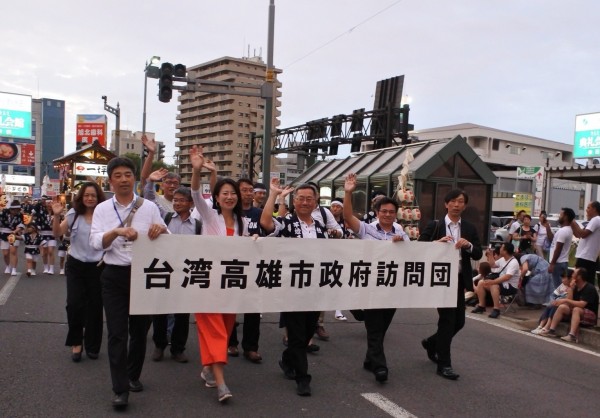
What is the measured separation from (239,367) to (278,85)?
97.6m

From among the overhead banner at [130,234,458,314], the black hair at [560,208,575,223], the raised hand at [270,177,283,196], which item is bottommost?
→ the overhead banner at [130,234,458,314]

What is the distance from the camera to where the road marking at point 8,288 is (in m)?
8.55

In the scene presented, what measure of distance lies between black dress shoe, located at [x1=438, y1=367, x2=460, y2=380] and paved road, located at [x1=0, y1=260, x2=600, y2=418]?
67mm

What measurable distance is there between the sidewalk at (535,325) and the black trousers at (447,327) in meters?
2.78

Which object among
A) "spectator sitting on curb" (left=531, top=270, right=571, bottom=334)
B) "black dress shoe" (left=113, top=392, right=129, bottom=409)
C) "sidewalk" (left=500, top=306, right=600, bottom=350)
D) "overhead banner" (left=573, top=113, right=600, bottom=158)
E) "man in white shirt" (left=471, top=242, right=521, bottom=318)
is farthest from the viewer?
"overhead banner" (left=573, top=113, right=600, bottom=158)

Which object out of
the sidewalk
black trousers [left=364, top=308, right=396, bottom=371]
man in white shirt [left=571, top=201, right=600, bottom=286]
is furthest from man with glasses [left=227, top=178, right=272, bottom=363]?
man in white shirt [left=571, top=201, right=600, bottom=286]

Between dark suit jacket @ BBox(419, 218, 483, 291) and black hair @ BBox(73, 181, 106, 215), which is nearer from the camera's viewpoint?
dark suit jacket @ BBox(419, 218, 483, 291)

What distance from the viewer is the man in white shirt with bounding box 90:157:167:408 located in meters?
4.18

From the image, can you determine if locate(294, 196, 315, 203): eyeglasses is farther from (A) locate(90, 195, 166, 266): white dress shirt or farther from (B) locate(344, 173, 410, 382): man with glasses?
(A) locate(90, 195, 166, 266): white dress shirt

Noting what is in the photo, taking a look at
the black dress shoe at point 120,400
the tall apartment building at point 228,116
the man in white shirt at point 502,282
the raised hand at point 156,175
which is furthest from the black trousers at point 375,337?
the tall apartment building at point 228,116

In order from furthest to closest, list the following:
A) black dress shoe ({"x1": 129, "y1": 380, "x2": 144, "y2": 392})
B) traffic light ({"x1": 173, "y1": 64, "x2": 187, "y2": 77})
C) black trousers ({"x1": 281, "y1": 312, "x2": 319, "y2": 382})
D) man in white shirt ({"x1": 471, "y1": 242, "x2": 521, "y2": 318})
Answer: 1. traffic light ({"x1": 173, "y1": 64, "x2": 187, "y2": 77})
2. man in white shirt ({"x1": 471, "y1": 242, "x2": 521, "y2": 318})
3. black trousers ({"x1": 281, "y1": 312, "x2": 319, "y2": 382})
4. black dress shoe ({"x1": 129, "y1": 380, "x2": 144, "y2": 392})

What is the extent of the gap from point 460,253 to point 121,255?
129 inches

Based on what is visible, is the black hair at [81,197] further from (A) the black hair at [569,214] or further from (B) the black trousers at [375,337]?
(A) the black hair at [569,214]

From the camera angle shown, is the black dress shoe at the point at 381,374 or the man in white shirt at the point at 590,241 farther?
the man in white shirt at the point at 590,241
